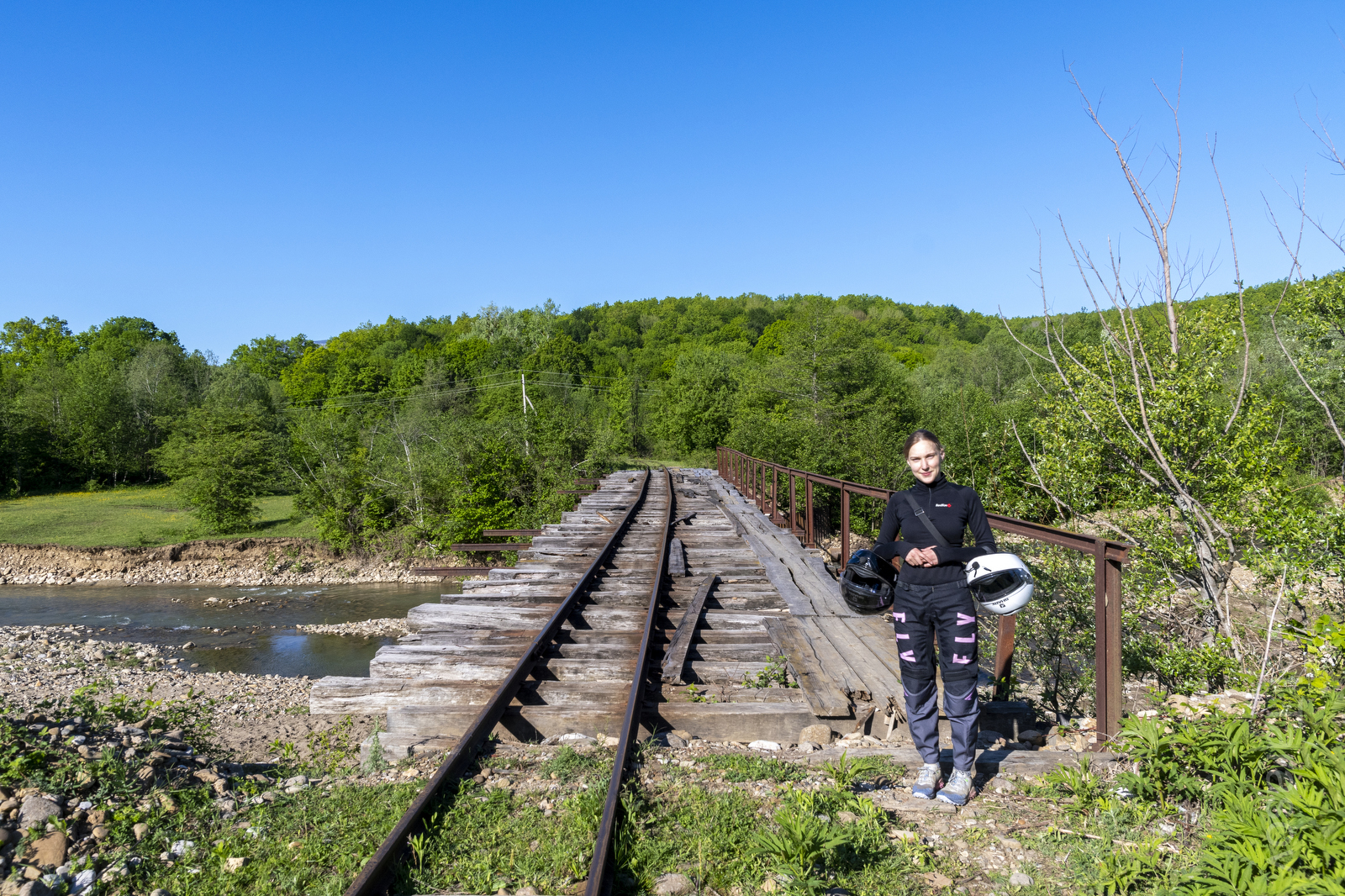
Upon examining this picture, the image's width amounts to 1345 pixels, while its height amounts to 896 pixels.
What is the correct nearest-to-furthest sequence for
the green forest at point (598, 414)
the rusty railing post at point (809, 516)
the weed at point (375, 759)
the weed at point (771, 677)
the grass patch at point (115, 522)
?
the weed at point (375, 759) → the weed at point (771, 677) → the green forest at point (598, 414) → the rusty railing post at point (809, 516) → the grass patch at point (115, 522)

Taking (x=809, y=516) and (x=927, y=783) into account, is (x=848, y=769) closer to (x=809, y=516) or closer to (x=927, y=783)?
(x=927, y=783)

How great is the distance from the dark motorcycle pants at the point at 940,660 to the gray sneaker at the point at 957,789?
4 cm

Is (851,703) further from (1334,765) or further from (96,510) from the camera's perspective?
(96,510)

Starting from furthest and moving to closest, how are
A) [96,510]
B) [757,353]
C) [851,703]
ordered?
[757,353]
[96,510]
[851,703]

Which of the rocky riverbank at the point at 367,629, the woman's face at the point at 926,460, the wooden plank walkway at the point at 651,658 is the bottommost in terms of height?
the rocky riverbank at the point at 367,629

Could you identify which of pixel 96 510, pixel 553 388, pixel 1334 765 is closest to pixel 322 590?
pixel 96 510

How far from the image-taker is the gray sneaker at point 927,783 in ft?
10.8

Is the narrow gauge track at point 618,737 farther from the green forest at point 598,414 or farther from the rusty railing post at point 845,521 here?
the green forest at point 598,414

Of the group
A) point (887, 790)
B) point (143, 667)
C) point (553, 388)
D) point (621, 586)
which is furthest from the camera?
point (553, 388)

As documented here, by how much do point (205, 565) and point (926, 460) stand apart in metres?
29.1

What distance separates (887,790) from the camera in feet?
11.1

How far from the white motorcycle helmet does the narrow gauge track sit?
69.2 inches

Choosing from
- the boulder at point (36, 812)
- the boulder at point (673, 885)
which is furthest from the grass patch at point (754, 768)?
the boulder at point (36, 812)

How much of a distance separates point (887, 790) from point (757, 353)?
259ft
